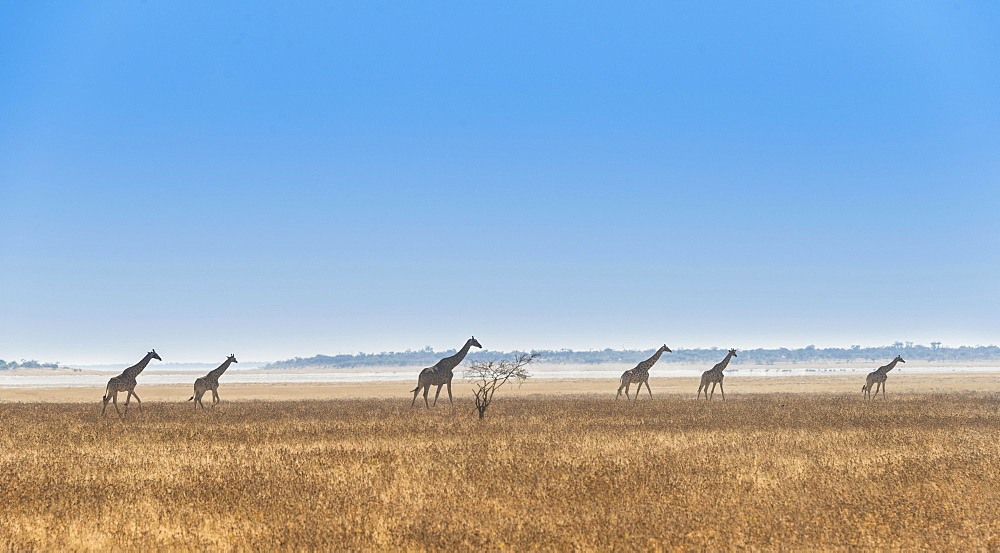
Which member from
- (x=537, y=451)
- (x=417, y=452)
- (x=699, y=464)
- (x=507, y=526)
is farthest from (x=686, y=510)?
(x=417, y=452)

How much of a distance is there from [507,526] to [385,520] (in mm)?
1579

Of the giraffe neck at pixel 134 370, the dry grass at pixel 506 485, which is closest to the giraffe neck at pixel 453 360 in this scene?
the dry grass at pixel 506 485

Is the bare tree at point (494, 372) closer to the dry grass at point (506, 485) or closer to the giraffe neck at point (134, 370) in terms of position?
the dry grass at point (506, 485)

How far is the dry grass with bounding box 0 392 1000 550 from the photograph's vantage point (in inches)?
368

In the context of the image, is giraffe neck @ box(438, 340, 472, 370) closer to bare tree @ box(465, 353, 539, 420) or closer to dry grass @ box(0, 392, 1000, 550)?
bare tree @ box(465, 353, 539, 420)

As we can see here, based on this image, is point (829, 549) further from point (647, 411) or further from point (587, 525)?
point (647, 411)

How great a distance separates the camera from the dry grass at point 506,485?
9359 millimetres

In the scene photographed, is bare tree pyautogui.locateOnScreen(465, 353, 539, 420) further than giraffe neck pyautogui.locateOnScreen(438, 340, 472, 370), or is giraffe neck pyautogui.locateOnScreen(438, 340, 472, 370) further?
giraffe neck pyautogui.locateOnScreen(438, 340, 472, 370)

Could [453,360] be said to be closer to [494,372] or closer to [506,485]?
[494,372]

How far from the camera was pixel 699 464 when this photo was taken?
1411cm

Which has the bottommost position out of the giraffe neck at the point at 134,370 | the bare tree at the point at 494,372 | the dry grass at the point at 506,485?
the dry grass at the point at 506,485

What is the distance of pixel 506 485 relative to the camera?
1218 cm

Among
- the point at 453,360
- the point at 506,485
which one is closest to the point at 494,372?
the point at 453,360

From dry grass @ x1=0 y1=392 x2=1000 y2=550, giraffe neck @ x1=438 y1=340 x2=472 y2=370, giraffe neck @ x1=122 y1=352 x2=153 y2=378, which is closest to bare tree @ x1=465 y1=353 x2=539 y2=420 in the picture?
giraffe neck @ x1=438 y1=340 x2=472 y2=370
